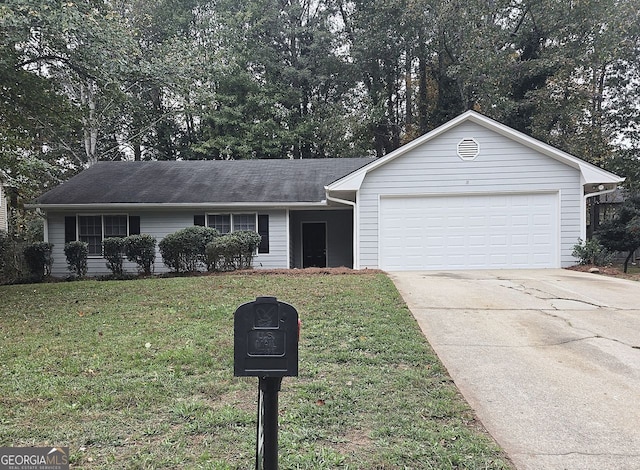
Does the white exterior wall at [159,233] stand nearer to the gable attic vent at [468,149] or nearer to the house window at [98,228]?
the house window at [98,228]

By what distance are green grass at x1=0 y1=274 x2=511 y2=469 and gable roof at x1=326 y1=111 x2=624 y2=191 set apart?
5.97m

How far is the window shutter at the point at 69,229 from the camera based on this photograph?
13461 millimetres

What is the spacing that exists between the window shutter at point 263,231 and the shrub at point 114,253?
4091 millimetres

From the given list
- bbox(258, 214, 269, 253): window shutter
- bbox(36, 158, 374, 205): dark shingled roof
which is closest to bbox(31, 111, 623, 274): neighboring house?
bbox(36, 158, 374, 205): dark shingled roof

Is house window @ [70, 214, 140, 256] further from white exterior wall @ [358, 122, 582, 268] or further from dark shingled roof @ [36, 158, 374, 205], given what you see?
white exterior wall @ [358, 122, 582, 268]

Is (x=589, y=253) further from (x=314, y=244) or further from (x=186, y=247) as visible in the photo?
(x=186, y=247)

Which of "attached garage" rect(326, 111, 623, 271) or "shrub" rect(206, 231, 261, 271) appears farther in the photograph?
"attached garage" rect(326, 111, 623, 271)

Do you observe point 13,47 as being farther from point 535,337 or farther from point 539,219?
point 539,219

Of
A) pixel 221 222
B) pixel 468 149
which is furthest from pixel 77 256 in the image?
pixel 468 149

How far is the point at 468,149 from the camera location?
466 inches

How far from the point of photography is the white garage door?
1173cm

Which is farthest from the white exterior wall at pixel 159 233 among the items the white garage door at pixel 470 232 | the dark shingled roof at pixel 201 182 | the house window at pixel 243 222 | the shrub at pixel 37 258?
the white garage door at pixel 470 232

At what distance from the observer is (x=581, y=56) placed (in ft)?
58.3

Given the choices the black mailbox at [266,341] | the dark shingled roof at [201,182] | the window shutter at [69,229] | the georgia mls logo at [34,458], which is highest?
the dark shingled roof at [201,182]
